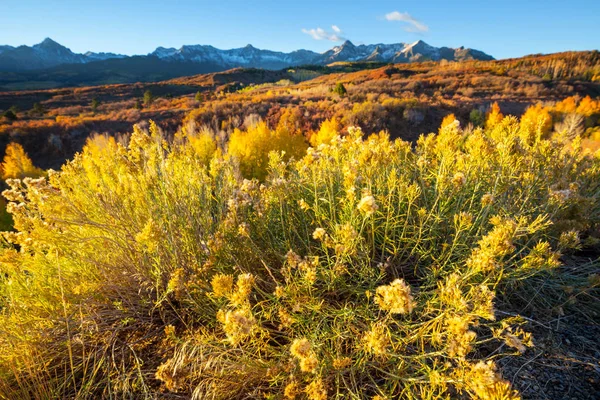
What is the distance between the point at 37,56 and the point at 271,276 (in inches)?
10020

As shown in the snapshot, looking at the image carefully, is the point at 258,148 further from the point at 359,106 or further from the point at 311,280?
the point at 359,106

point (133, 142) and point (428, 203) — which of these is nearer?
point (133, 142)

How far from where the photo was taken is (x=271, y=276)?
1.72m

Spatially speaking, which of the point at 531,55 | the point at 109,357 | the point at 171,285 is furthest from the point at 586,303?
the point at 531,55

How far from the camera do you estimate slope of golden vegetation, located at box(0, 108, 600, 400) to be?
4.69 feet

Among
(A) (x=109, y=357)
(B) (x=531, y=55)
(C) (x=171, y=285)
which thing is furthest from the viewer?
(B) (x=531, y=55)

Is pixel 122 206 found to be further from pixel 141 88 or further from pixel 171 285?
pixel 141 88

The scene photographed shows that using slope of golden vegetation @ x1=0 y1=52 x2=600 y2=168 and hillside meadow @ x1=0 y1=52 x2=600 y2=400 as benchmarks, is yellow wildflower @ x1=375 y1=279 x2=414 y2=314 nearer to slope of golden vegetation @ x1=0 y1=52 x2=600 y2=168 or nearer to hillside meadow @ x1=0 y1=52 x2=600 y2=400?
hillside meadow @ x1=0 y1=52 x2=600 y2=400

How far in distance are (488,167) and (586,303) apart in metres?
1.13

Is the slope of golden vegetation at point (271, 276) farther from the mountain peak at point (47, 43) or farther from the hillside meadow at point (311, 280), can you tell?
the mountain peak at point (47, 43)

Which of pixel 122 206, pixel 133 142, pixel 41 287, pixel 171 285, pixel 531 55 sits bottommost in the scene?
pixel 41 287

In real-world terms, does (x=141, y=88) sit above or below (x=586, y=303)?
above

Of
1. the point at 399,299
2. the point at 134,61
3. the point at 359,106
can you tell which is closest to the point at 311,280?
the point at 399,299

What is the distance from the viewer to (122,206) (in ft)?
6.85
